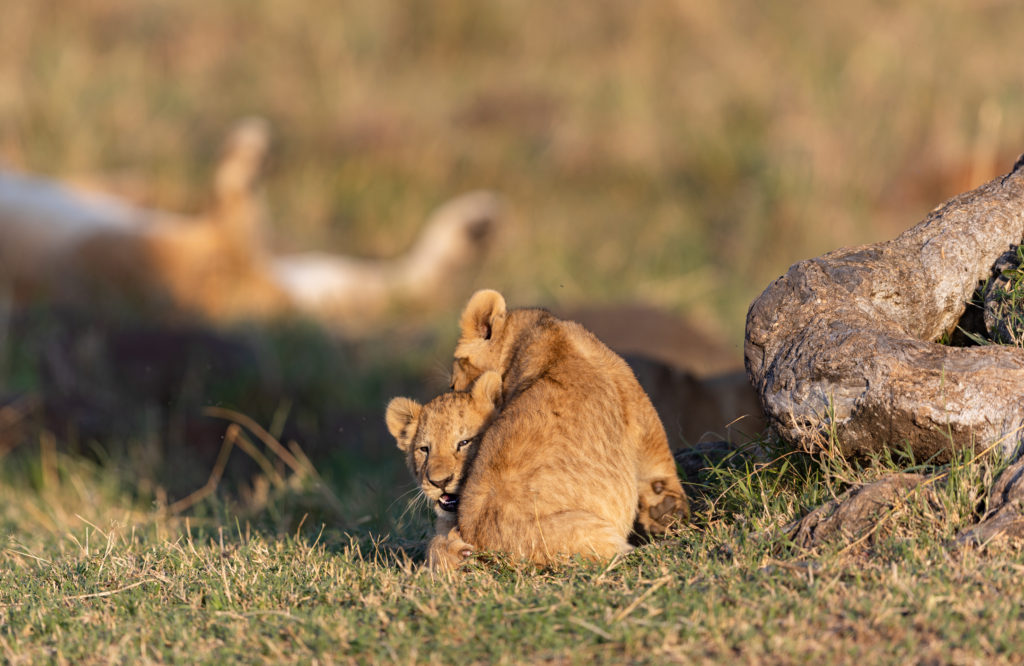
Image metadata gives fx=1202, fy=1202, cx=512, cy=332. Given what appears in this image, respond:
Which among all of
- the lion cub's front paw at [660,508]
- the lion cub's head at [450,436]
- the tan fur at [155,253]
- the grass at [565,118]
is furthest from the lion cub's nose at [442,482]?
the tan fur at [155,253]

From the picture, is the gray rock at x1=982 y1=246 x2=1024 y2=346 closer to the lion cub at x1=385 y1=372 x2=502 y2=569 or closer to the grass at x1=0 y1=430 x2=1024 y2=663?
the grass at x1=0 y1=430 x2=1024 y2=663

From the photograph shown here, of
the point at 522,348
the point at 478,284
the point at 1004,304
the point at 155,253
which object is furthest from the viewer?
the point at 478,284

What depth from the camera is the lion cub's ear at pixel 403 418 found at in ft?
12.1

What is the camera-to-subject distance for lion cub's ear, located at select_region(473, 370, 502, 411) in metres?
3.56

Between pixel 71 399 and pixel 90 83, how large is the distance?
20.3ft

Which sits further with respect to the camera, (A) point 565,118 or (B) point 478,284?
(A) point 565,118

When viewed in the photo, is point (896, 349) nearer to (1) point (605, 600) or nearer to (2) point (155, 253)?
(1) point (605, 600)

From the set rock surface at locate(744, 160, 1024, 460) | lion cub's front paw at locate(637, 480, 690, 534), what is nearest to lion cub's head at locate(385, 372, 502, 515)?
lion cub's front paw at locate(637, 480, 690, 534)

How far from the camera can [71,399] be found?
26.0ft

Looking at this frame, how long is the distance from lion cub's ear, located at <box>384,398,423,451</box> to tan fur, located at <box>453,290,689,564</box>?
179 millimetres

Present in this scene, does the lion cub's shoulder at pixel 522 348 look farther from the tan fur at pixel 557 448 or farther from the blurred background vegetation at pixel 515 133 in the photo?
the blurred background vegetation at pixel 515 133

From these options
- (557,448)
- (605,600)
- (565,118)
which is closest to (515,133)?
(565,118)

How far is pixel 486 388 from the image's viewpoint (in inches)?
140

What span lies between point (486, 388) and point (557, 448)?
320 mm
